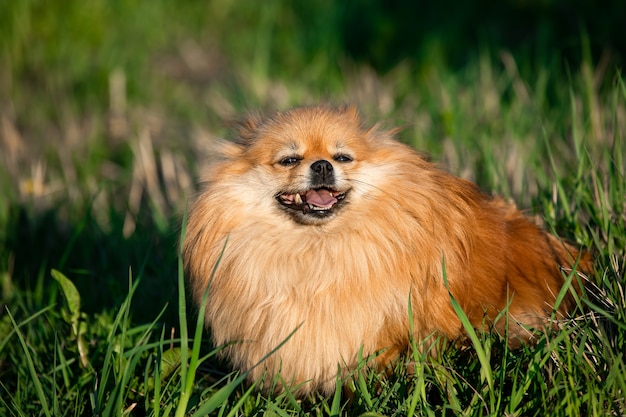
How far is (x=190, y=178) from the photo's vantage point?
18.8 feet

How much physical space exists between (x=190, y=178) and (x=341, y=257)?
2922mm

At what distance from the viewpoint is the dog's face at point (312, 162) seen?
10.2 ft

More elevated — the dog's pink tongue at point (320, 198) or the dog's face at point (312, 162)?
the dog's face at point (312, 162)

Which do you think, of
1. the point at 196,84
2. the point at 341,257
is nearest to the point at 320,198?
the point at 341,257

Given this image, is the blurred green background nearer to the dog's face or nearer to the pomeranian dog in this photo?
the pomeranian dog

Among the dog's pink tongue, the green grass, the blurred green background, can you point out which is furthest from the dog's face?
the blurred green background

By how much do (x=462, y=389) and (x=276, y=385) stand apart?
77 cm

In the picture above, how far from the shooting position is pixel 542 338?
275 cm

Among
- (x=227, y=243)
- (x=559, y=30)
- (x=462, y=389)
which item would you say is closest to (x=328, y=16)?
(x=559, y=30)

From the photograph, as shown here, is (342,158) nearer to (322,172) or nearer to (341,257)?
(322,172)

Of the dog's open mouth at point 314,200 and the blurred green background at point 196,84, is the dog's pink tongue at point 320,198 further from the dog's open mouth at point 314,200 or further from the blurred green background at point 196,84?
the blurred green background at point 196,84

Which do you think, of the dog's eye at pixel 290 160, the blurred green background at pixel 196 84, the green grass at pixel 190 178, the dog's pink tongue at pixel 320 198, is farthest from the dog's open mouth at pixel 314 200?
the blurred green background at pixel 196 84

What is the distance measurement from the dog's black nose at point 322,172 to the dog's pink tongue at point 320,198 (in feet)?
0.25

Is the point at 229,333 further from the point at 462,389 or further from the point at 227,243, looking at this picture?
the point at 462,389
